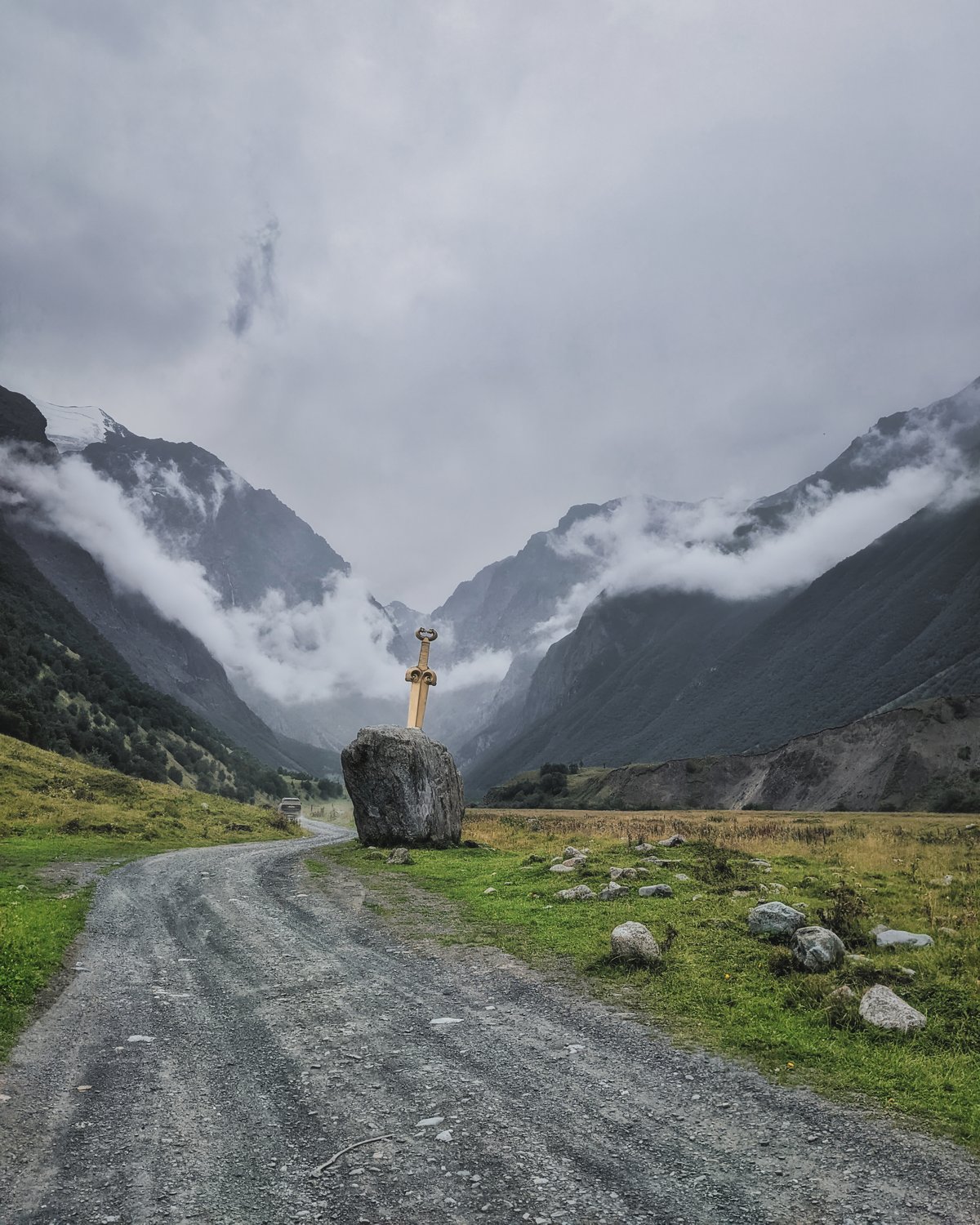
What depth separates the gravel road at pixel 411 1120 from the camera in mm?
5184

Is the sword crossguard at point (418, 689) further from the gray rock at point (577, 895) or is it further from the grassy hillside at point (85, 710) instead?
the grassy hillside at point (85, 710)

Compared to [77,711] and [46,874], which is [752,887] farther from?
[77,711]

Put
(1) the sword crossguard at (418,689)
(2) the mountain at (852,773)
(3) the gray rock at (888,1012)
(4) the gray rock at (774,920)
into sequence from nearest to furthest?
(3) the gray rock at (888,1012) < (4) the gray rock at (774,920) < (1) the sword crossguard at (418,689) < (2) the mountain at (852,773)

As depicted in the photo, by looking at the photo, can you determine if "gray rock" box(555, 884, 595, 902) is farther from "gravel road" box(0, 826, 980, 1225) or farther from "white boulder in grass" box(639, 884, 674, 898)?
"gravel road" box(0, 826, 980, 1225)

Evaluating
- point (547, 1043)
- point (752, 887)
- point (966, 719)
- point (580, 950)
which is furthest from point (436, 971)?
point (966, 719)

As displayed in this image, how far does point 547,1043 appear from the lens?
8.43 metres

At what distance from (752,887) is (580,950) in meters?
6.68

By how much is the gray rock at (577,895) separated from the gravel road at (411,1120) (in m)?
5.69

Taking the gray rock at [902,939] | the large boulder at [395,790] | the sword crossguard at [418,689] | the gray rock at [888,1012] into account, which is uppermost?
the sword crossguard at [418,689]

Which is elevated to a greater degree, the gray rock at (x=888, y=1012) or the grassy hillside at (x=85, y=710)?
the grassy hillside at (x=85, y=710)

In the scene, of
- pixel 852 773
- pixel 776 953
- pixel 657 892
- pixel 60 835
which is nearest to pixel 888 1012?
pixel 776 953

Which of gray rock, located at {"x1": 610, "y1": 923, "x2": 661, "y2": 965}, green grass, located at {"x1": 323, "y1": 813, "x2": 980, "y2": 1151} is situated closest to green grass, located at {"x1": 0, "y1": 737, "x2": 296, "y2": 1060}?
green grass, located at {"x1": 323, "y1": 813, "x2": 980, "y2": 1151}

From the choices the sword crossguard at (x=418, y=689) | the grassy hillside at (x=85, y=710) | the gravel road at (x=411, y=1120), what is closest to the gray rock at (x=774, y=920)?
the gravel road at (x=411, y=1120)

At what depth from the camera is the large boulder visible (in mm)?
29609
